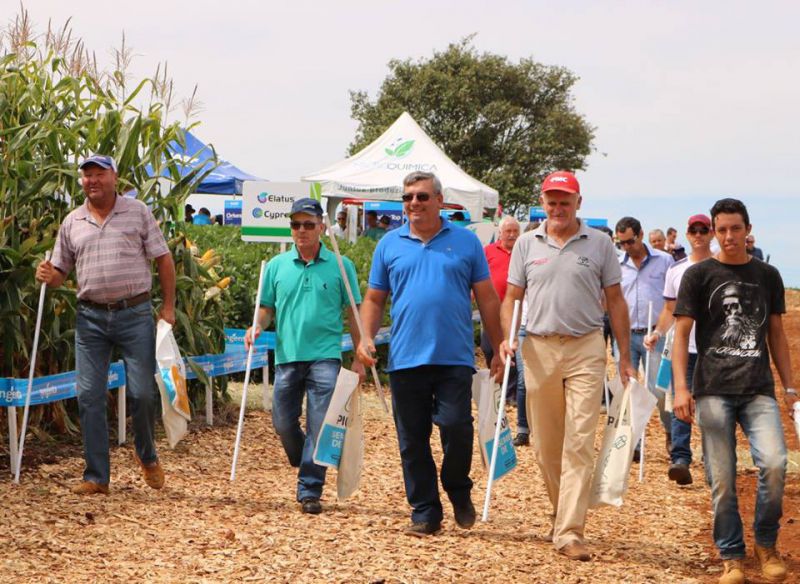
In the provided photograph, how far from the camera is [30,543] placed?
662 cm

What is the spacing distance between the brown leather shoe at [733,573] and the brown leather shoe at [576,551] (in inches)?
28.5

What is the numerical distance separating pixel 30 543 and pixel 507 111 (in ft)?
168

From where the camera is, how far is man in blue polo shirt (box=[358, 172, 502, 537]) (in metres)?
6.77

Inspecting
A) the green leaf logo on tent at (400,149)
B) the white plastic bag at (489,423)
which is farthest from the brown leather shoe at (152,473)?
the green leaf logo on tent at (400,149)

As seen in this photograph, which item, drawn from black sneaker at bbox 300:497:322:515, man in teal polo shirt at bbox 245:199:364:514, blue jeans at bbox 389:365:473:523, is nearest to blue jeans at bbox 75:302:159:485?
man in teal polo shirt at bbox 245:199:364:514

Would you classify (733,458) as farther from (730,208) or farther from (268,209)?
(268,209)

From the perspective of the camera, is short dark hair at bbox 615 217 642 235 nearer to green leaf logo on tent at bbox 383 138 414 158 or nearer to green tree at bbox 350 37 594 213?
green leaf logo on tent at bbox 383 138 414 158

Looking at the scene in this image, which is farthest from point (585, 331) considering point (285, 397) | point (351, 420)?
point (285, 397)

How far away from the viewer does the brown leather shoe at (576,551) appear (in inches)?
259

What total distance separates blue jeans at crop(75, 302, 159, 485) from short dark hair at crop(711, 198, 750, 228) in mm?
3679

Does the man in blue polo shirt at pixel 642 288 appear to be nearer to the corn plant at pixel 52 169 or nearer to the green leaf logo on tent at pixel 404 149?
the corn plant at pixel 52 169

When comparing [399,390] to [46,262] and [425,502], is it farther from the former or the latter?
[46,262]

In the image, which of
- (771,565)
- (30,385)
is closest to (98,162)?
(30,385)

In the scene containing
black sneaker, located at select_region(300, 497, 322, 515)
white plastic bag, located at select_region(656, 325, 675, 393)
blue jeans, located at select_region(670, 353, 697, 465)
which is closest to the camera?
black sneaker, located at select_region(300, 497, 322, 515)
